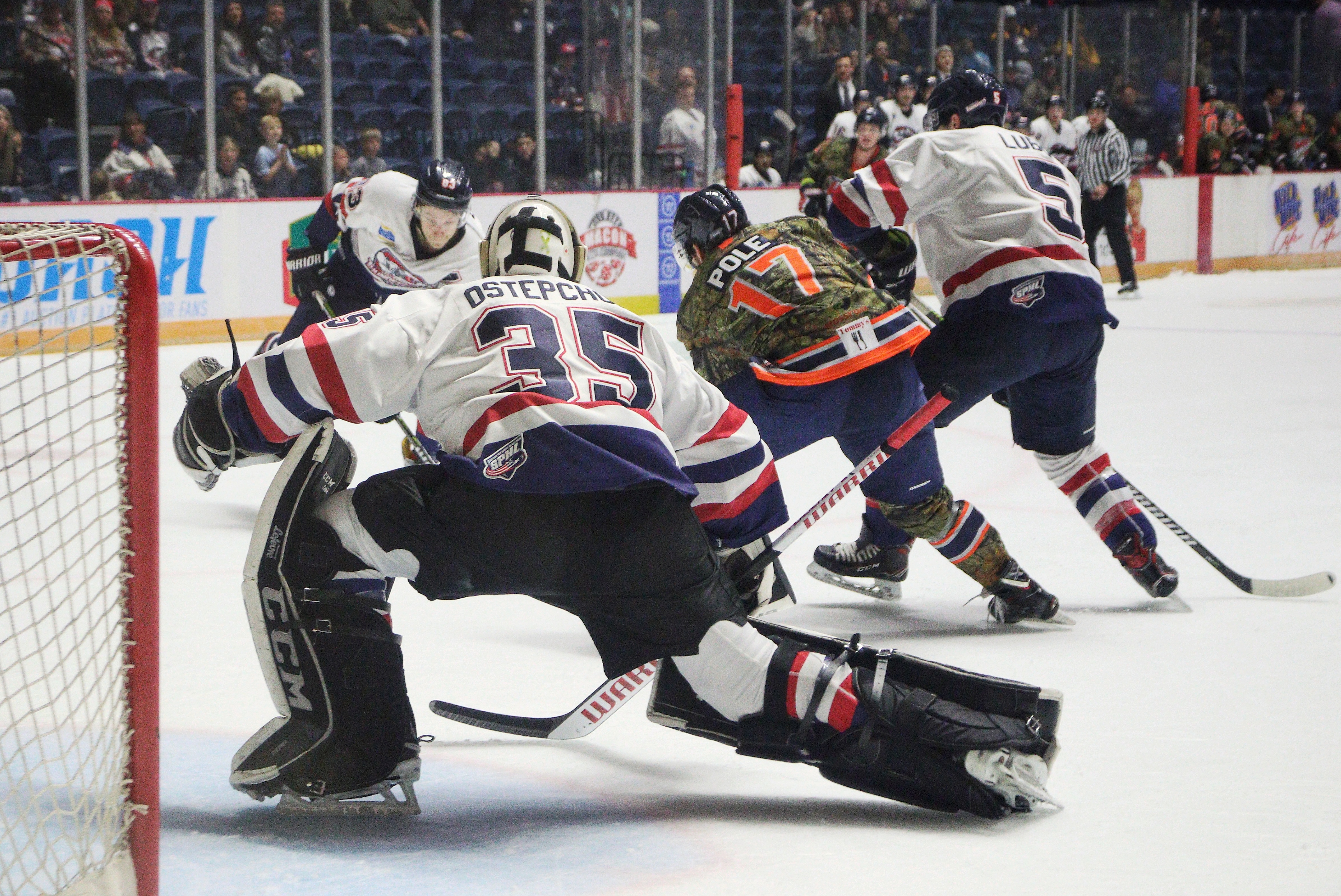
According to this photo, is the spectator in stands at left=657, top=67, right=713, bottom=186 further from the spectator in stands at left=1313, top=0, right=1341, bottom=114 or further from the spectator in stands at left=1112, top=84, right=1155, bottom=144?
the spectator in stands at left=1313, top=0, right=1341, bottom=114

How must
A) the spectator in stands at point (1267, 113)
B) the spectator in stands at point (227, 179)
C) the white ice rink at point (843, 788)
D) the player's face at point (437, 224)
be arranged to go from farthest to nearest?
the spectator in stands at point (1267, 113) < the spectator in stands at point (227, 179) < the player's face at point (437, 224) < the white ice rink at point (843, 788)

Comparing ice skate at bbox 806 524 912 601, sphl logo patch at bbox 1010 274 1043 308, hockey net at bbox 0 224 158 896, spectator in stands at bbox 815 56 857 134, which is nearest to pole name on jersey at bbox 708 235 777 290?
sphl logo patch at bbox 1010 274 1043 308

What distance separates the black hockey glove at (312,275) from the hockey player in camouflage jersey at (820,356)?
1.82 meters

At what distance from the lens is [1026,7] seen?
12.8 m

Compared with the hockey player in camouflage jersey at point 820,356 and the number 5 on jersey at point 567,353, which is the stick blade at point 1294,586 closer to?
the hockey player in camouflage jersey at point 820,356

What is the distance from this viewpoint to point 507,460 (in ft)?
6.53

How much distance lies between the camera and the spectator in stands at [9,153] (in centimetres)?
774

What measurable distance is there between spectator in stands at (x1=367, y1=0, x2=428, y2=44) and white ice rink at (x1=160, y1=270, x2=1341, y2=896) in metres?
5.23

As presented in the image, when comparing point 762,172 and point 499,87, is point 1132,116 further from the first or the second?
point 499,87

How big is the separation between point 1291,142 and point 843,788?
13372mm

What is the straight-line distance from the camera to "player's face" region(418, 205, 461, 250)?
4367mm

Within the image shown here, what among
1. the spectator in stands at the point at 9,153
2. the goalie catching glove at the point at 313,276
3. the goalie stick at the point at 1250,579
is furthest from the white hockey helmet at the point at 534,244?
the spectator in stands at the point at 9,153

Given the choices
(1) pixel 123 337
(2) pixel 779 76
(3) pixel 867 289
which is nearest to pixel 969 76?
(3) pixel 867 289

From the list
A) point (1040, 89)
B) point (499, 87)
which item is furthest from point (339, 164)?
point (1040, 89)
